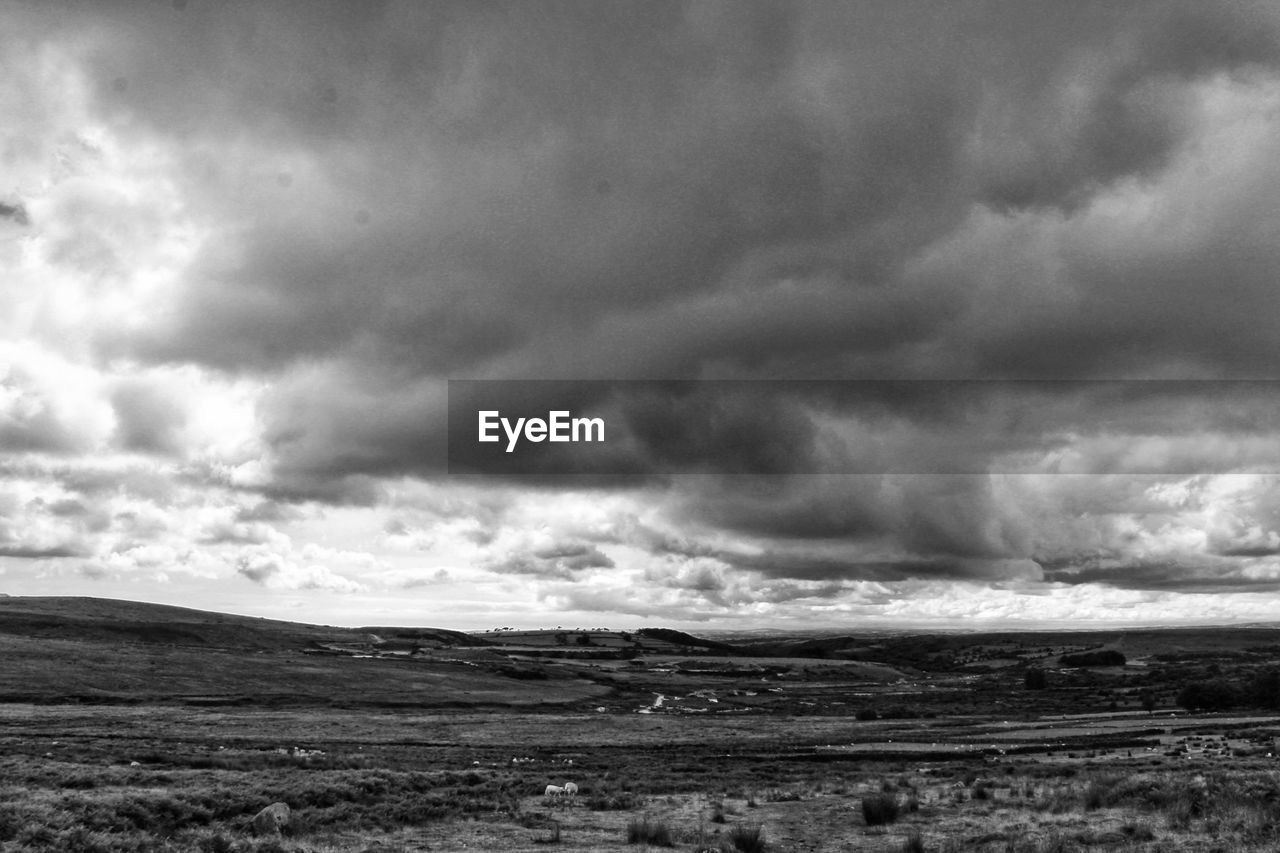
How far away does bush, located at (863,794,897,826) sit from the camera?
80.7ft

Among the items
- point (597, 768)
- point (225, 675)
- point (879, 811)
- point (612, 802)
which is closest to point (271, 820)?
point (612, 802)

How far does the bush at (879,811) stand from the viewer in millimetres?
24611

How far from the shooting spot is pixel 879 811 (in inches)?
981

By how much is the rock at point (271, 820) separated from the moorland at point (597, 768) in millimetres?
249

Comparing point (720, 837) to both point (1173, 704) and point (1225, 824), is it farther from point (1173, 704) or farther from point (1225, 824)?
point (1173, 704)

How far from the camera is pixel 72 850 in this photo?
17.2 m

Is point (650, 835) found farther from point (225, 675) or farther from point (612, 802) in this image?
point (225, 675)

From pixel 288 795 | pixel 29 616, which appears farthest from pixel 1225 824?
pixel 29 616

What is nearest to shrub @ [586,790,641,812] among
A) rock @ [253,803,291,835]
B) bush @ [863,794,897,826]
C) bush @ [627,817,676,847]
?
bush @ [627,817,676,847]

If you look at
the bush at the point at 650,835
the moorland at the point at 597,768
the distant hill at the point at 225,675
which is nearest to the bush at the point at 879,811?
the moorland at the point at 597,768

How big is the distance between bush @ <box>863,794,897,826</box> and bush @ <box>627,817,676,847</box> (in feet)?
21.1

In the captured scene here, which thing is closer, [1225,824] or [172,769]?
[1225,824]

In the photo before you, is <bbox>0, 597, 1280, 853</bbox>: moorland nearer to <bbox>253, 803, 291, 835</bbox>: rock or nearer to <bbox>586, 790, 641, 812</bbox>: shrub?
<bbox>586, 790, 641, 812</bbox>: shrub

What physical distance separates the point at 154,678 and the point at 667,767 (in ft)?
273
